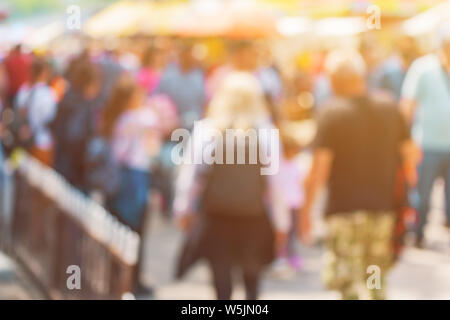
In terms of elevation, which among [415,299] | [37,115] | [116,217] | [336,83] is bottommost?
[415,299]

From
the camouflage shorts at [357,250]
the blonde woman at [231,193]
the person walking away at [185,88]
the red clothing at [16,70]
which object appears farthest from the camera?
the red clothing at [16,70]

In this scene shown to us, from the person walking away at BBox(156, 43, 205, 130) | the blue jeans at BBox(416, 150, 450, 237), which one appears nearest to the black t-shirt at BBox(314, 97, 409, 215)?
the blue jeans at BBox(416, 150, 450, 237)

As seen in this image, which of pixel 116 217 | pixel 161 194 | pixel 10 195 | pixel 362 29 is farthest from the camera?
pixel 362 29

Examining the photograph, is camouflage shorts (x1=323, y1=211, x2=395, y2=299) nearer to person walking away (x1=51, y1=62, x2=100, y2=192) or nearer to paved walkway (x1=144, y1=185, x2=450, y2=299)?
paved walkway (x1=144, y1=185, x2=450, y2=299)

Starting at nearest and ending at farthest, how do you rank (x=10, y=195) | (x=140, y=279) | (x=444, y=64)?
(x=140, y=279), (x=444, y=64), (x=10, y=195)

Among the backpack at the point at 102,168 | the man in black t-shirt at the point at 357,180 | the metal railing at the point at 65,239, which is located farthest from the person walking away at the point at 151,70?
the man in black t-shirt at the point at 357,180

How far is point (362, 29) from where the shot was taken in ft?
70.7

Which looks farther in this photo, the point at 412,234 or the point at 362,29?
the point at 362,29

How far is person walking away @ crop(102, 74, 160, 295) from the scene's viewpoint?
8062mm

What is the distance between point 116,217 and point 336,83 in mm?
2268

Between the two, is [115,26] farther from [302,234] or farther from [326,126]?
[326,126]

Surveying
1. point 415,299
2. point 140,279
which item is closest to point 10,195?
point 140,279

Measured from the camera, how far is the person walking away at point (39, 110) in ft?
34.0

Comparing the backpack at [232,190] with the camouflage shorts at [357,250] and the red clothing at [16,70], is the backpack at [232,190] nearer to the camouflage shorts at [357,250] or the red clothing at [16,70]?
the camouflage shorts at [357,250]
